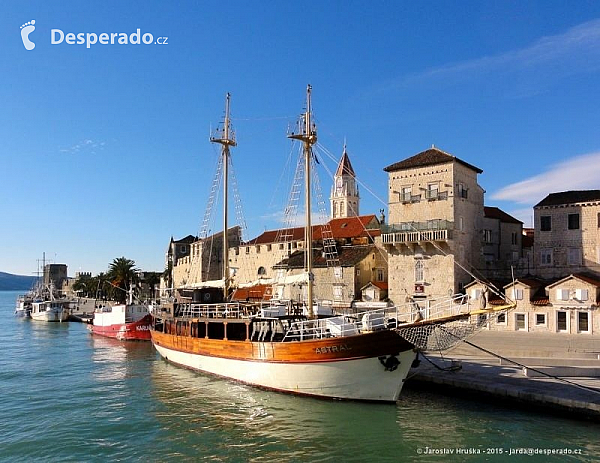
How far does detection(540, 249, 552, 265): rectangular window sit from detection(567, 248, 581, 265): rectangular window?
1.33 metres

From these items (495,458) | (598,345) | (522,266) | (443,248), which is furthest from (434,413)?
(522,266)

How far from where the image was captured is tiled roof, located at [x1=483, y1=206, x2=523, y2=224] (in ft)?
155

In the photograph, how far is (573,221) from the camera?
39219 mm

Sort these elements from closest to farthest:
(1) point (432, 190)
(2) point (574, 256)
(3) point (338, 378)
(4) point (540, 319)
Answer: (3) point (338, 378)
(4) point (540, 319)
(2) point (574, 256)
(1) point (432, 190)

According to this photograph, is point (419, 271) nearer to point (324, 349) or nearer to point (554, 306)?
point (554, 306)

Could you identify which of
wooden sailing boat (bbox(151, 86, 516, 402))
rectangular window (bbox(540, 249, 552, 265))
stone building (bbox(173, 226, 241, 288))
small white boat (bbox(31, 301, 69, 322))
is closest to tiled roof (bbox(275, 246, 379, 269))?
rectangular window (bbox(540, 249, 552, 265))

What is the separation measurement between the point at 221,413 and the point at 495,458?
10.4 meters

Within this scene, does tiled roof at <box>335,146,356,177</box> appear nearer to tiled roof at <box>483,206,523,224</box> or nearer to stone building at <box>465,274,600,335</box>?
tiled roof at <box>483,206,523,224</box>

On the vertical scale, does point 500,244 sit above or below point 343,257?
above

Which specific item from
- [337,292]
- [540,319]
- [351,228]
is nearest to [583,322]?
[540,319]

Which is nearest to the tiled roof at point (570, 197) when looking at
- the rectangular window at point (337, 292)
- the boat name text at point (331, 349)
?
the rectangular window at point (337, 292)

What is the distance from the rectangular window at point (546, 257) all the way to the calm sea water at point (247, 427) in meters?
22.2

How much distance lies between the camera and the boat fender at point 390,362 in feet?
71.2

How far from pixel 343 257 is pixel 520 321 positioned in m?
17.9
